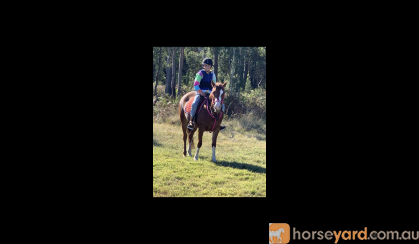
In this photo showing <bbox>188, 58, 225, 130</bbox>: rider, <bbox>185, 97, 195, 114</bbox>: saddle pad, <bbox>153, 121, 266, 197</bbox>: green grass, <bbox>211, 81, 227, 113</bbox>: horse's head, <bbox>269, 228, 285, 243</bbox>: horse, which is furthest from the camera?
<bbox>185, 97, 195, 114</bbox>: saddle pad

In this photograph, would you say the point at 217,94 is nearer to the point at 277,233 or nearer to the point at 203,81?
the point at 203,81

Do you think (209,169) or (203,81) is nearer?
(209,169)

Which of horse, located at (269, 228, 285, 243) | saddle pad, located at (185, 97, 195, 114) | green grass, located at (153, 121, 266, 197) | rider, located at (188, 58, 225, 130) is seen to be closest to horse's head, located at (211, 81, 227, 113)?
rider, located at (188, 58, 225, 130)

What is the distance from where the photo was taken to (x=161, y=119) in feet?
35.8

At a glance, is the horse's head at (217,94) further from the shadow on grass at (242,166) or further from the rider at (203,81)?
the shadow on grass at (242,166)

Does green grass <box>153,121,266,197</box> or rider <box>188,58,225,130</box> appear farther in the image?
rider <box>188,58,225,130</box>

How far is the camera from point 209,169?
6.19 m

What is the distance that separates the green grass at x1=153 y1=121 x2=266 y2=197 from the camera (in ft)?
16.3

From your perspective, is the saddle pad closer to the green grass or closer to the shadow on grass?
the green grass

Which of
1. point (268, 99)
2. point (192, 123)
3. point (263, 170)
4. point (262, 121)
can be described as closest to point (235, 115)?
point (262, 121)

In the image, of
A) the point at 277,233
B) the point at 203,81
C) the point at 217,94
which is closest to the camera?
the point at 277,233

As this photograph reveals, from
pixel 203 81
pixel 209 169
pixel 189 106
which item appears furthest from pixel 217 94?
pixel 209 169

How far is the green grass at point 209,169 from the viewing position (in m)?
4.97

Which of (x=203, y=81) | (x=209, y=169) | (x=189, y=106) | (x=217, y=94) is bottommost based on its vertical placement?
(x=209, y=169)
